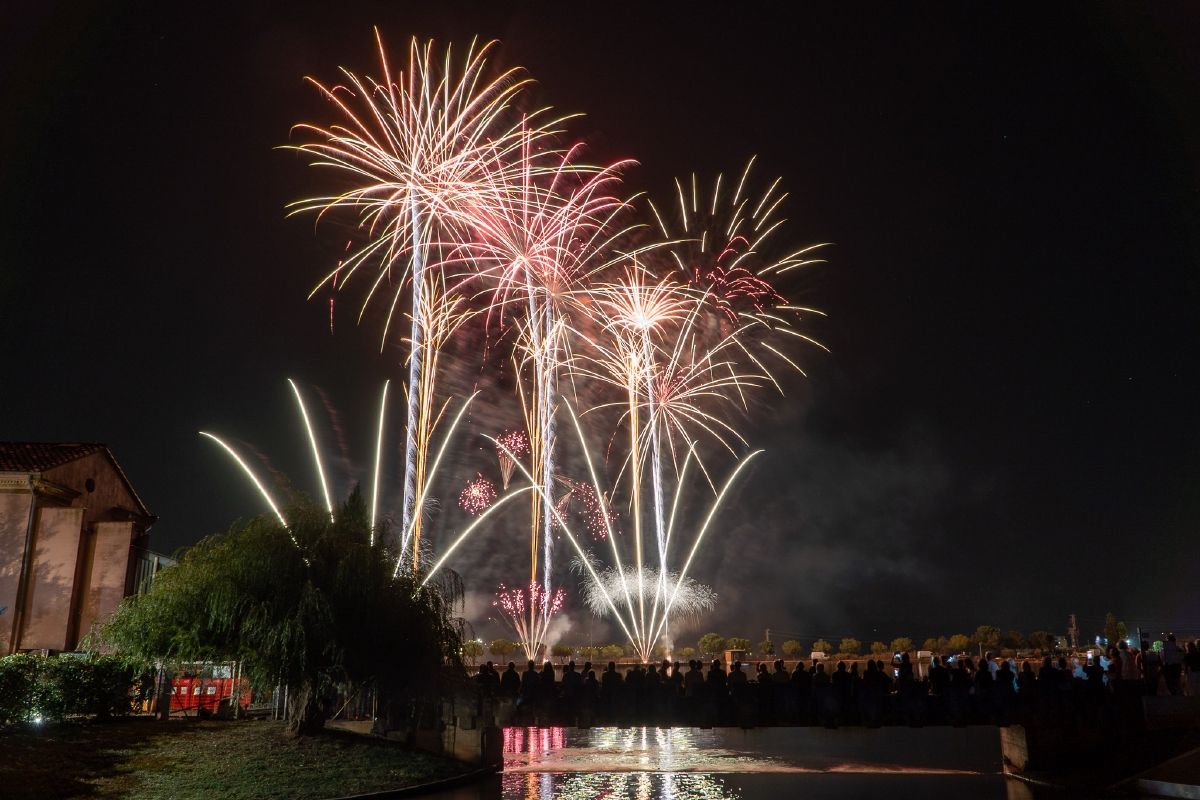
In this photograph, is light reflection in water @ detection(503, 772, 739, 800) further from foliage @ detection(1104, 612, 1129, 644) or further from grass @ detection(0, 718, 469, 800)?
foliage @ detection(1104, 612, 1129, 644)

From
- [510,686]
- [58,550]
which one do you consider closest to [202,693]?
[58,550]

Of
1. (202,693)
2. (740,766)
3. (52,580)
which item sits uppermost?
(52,580)

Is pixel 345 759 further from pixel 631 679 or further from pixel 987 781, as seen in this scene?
pixel 987 781

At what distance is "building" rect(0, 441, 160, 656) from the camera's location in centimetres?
3391

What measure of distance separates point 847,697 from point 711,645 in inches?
1655

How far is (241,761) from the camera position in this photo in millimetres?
23297

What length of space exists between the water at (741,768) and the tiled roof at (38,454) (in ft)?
64.9

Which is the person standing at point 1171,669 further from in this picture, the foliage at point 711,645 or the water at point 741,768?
the foliage at point 711,645

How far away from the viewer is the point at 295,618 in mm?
25016

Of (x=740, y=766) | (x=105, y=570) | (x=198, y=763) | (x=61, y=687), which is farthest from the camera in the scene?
(x=105, y=570)

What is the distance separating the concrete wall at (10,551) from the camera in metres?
33.4

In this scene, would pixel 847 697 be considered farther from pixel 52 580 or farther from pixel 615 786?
pixel 52 580

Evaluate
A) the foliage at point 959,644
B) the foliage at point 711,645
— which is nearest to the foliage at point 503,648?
the foliage at point 711,645

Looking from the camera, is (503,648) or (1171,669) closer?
(1171,669)
